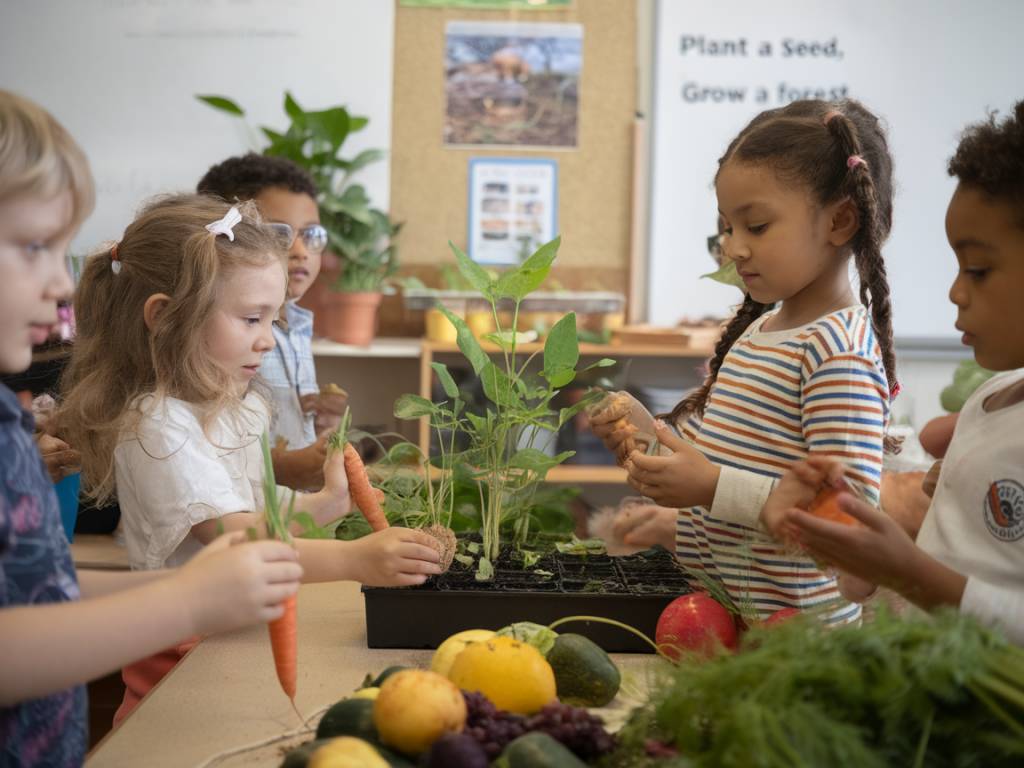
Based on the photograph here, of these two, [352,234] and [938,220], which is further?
[938,220]

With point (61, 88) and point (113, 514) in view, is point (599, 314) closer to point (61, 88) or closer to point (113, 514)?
point (113, 514)

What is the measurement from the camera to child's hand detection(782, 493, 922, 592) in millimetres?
978

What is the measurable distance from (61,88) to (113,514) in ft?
6.61

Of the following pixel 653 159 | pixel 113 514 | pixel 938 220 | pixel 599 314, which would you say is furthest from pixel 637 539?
pixel 938 220

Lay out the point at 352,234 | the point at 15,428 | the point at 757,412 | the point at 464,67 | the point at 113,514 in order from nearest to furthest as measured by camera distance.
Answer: the point at 15,428 → the point at 757,412 → the point at 113,514 → the point at 352,234 → the point at 464,67

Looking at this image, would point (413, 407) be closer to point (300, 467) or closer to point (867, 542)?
point (300, 467)

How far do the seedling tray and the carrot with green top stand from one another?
14 centimetres

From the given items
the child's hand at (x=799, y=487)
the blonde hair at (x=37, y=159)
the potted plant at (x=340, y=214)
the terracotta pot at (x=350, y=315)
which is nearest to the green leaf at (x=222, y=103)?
the potted plant at (x=340, y=214)

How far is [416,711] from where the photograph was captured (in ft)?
2.96

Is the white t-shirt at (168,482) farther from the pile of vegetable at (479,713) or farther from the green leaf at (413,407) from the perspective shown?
the pile of vegetable at (479,713)

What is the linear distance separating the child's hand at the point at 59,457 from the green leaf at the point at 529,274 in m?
0.75

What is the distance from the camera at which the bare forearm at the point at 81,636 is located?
811mm

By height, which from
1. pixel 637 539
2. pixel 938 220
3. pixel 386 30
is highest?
pixel 386 30

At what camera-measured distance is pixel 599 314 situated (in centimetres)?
396
